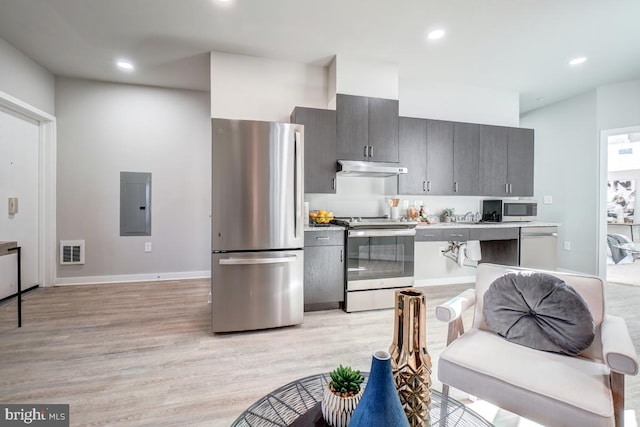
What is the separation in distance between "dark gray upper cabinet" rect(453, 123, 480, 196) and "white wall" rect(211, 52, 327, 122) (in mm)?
1841

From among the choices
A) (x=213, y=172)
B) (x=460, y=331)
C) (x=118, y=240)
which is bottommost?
(x=460, y=331)

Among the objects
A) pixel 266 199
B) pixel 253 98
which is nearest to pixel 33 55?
pixel 253 98

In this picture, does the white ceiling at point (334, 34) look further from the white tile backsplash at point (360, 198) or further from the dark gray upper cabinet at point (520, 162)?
the white tile backsplash at point (360, 198)

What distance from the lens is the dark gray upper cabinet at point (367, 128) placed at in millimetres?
3354

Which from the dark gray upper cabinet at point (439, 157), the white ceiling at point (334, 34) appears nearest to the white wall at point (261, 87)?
the white ceiling at point (334, 34)

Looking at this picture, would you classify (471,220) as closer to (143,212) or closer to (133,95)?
(143,212)

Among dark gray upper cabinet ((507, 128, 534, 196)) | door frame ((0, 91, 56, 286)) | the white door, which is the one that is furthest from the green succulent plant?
door frame ((0, 91, 56, 286))

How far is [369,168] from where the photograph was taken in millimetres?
3367

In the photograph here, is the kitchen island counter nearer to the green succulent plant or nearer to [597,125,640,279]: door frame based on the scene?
[597,125,640,279]: door frame

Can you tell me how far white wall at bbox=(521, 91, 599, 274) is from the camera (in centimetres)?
448

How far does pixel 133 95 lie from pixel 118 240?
2087 mm

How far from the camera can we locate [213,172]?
8.37 feet

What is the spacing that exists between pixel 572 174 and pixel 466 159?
7.44 ft

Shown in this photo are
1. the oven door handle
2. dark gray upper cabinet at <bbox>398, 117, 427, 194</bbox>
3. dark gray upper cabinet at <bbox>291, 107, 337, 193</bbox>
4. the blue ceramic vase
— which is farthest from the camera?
dark gray upper cabinet at <bbox>398, 117, 427, 194</bbox>
